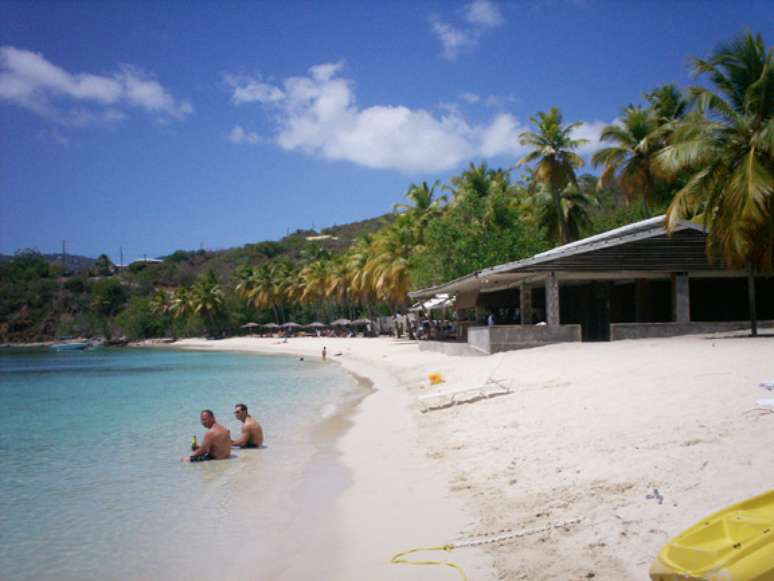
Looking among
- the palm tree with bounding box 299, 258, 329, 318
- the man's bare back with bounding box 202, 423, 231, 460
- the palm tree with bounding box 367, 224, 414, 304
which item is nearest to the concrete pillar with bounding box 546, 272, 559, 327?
the man's bare back with bounding box 202, 423, 231, 460

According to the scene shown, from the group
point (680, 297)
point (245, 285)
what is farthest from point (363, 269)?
point (680, 297)

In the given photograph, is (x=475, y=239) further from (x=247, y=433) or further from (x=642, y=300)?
(x=247, y=433)

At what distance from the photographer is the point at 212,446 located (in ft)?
34.1

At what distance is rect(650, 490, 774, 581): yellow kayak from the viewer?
3.16 m

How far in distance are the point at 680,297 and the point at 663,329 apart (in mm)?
1629

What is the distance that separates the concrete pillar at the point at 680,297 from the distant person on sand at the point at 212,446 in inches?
537

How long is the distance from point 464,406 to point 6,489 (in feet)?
24.0

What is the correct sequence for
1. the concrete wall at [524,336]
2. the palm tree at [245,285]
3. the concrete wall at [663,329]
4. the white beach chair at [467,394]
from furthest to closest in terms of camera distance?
the palm tree at [245,285] < the concrete wall at [524,336] < the concrete wall at [663,329] < the white beach chair at [467,394]

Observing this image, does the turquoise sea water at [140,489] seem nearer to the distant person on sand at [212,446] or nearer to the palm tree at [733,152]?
the distant person on sand at [212,446]

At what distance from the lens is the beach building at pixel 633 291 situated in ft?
60.2

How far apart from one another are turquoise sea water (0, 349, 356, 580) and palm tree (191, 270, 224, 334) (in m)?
59.7

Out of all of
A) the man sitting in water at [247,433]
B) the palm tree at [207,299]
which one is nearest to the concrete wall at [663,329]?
the man sitting in water at [247,433]

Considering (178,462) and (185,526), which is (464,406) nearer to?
(178,462)

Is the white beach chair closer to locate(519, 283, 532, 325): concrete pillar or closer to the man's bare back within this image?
the man's bare back
